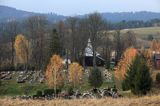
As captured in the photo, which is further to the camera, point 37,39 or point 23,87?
point 37,39

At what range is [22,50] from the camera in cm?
7762

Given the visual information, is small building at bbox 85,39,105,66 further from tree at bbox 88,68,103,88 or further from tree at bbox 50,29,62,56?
tree at bbox 88,68,103,88

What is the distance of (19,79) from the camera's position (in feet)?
218

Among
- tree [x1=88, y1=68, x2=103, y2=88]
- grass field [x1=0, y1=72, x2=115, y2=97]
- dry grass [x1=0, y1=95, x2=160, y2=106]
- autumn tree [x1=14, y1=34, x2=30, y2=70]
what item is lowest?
grass field [x1=0, y1=72, x2=115, y2=97]

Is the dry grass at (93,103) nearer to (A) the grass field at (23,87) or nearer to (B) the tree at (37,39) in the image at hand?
(A) the grass field at (23,87)

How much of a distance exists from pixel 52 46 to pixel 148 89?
46955 mm

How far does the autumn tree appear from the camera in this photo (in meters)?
77.2

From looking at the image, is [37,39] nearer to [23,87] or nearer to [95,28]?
[95,28]

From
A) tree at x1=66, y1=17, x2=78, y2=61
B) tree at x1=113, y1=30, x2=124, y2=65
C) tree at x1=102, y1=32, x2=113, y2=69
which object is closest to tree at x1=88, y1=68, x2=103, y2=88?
tree at x1=66, y1=17, x2=78, y2=61

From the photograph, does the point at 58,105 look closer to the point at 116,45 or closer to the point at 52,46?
the point at 52,46

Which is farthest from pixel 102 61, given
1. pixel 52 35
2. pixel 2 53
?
pixel 2 53

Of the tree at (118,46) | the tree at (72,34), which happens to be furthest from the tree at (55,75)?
the tree at (118,46)

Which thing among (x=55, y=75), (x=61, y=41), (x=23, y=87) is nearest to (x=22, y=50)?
(x=61, y=41)

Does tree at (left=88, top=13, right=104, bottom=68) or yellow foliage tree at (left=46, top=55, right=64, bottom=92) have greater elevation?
tree at (left=88, top=13, right=104, bottom=68)
